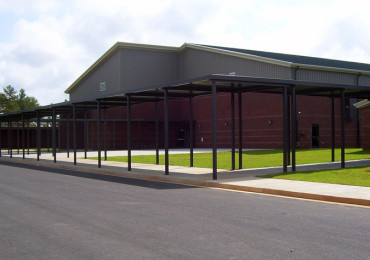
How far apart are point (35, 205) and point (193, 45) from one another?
4002cm

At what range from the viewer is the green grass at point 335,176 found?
560 inches

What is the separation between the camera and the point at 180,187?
14766mm

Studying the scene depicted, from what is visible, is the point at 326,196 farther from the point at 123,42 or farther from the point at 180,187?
the point at 123,42

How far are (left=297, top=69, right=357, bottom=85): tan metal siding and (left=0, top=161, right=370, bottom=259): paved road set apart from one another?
Answer: 1130 inches

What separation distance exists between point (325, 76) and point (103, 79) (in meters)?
25.6

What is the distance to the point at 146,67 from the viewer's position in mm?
51688

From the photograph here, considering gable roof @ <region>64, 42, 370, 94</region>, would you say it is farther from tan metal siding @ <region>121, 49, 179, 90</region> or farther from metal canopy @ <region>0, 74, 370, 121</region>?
metal canopy @ <region>0, 74, 370, 121</region>

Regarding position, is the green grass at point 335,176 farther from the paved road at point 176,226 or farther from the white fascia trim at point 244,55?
the white fascia trim at point 244,55

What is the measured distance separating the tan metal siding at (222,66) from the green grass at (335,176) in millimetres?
22949

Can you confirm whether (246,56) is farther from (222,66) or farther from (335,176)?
(335,176)

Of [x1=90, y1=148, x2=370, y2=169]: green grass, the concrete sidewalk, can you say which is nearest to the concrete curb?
the concrete sidewalk

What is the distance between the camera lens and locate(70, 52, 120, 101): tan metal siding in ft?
169

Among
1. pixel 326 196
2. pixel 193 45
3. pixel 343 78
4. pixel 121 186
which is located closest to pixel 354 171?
pixel 326 196

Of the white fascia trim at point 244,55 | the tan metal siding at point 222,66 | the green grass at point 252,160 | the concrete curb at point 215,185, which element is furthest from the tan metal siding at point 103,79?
the concrete curb at point 215,185
